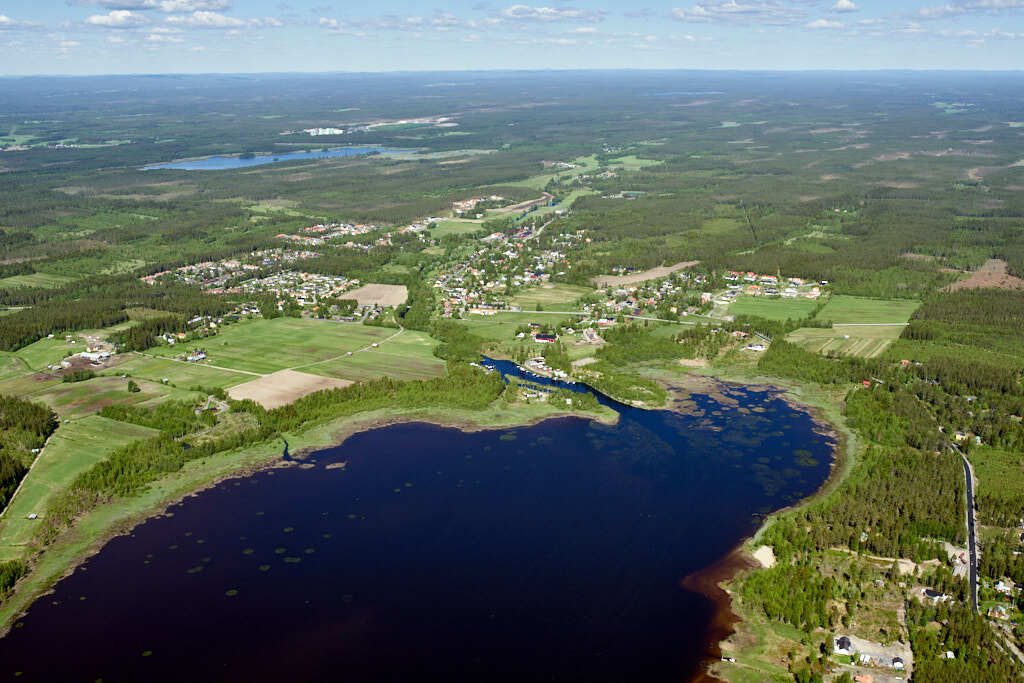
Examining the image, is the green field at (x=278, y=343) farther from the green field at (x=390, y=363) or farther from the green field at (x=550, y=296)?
the green field at (x=550, y=296)

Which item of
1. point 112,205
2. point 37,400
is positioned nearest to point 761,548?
point 37,400

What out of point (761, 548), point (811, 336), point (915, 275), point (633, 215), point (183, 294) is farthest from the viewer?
point (633, 215)

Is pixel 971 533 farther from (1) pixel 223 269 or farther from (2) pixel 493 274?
(1) pixel 223 269

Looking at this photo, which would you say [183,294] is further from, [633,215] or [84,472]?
[633,215]

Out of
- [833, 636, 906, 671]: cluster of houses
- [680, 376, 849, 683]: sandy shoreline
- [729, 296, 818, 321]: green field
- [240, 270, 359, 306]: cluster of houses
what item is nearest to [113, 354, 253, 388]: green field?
[240, 270, 359, 306]: cluster of houses

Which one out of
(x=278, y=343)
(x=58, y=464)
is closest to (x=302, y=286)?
(x=278, y=343)

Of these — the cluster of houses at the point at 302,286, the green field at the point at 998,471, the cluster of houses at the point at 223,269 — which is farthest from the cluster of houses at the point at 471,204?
the green field at the point at 998,471
